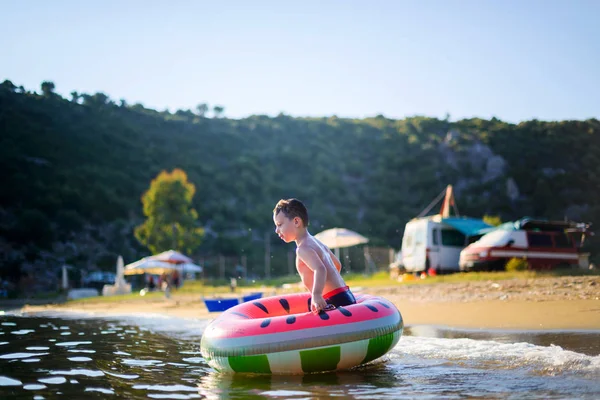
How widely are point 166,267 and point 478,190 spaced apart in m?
37.3

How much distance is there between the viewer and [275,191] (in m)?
62.4

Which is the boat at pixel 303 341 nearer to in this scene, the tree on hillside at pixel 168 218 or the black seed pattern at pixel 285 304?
the black seed pattern at pixel 285 304

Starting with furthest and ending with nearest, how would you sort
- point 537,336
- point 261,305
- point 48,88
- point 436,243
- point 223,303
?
point 48,88, point 436,243, point 223,303, point 537,336, point 261,305

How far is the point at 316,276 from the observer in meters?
6.53

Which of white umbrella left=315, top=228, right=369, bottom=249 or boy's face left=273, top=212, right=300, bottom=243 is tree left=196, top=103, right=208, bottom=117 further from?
boy's face left=273, top=212, right=300, bottom=243

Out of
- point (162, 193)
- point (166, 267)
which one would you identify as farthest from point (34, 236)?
point (166, 267)

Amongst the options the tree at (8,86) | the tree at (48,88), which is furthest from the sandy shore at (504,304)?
the tree at (48,88)

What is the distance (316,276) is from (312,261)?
16 cm

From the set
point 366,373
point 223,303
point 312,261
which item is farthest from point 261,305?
point 223,303

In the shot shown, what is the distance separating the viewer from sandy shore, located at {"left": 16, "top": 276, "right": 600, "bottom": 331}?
30.6ft

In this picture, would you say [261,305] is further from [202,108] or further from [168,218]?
[202,108]

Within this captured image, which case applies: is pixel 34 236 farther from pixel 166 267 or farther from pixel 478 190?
pixel 478 190

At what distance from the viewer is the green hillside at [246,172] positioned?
164 ft

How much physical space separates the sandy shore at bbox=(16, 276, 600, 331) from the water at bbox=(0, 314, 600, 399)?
912mm
